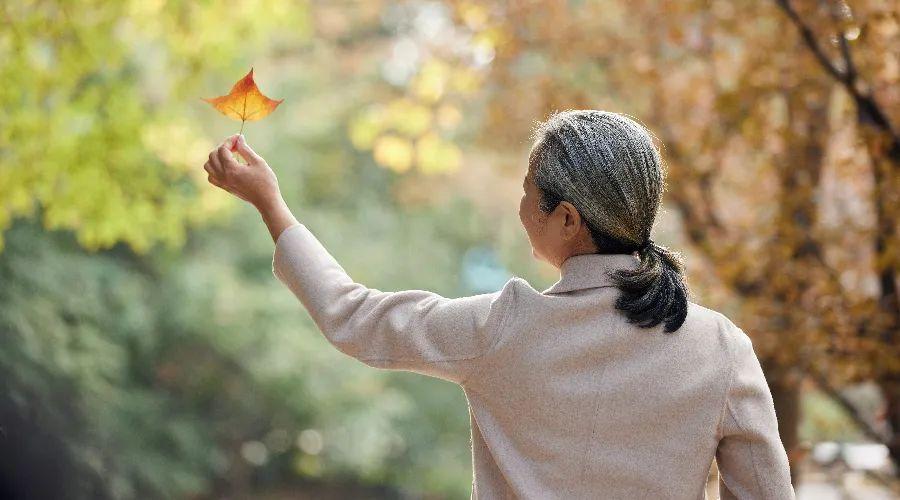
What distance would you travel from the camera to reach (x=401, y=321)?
1.10 meters

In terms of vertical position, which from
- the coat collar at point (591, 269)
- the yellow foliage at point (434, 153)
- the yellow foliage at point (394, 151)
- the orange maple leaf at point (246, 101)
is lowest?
the coat collar at point (591, 269)

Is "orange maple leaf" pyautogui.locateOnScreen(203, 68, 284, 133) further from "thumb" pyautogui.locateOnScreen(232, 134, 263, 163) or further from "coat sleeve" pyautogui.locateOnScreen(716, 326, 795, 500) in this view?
"coat sleeve" pyautogui.locateOnScreen(716, 326, 795, 500)

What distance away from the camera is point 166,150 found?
509 centimetres

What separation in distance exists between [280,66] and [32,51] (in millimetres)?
5901

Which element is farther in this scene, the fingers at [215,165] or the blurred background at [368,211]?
the blurred background at [368,211]

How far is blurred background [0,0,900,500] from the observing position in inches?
127

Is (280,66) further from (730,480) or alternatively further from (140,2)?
(730,480)

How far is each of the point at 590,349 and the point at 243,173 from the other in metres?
0.45

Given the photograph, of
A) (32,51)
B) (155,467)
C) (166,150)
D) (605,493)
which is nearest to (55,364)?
(155,467)

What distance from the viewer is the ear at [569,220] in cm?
111

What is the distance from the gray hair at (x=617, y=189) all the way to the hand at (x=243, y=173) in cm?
31

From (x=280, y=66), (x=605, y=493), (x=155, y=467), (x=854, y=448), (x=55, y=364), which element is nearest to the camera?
(x=605, y=493)

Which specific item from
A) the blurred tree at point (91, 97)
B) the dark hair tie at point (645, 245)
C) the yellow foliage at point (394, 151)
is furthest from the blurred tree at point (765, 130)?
the dark hair tie at point (645, 245)

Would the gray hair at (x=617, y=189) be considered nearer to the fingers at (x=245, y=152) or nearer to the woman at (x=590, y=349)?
the woman at (x=590, y=349)
